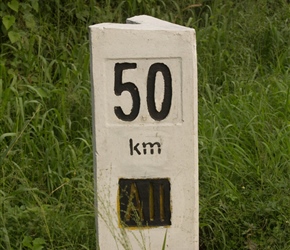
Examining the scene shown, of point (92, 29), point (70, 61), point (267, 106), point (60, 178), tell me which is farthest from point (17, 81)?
point (92, 29)

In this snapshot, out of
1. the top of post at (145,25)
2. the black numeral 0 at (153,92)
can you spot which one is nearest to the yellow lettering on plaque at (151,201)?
the black numeral 0 at (153,92)

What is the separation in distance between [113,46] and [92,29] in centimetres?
11

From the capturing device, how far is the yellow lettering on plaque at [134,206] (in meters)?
3.55

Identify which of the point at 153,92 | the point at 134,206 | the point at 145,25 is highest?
the point at 145,25

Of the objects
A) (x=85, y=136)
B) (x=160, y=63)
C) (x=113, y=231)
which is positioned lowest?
(x=113, y=231)

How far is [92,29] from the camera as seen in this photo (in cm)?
343

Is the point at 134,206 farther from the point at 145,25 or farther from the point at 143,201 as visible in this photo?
the point at 145,25

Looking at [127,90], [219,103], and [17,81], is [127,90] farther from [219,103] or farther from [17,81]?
[17,81]

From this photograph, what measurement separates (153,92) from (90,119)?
1763 mm

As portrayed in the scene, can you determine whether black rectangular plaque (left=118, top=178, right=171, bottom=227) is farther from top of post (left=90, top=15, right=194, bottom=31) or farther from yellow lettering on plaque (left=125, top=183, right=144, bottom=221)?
top of post (left=90, top=15, right=194, bottom=31)

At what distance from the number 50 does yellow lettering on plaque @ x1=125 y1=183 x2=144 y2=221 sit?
316mm

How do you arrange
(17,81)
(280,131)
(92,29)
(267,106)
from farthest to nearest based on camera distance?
(17,81) → (267,106) → (280,131) → (92,29)

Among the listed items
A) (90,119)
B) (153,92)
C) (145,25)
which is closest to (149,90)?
(153,92)

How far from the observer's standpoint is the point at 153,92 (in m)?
3.46
